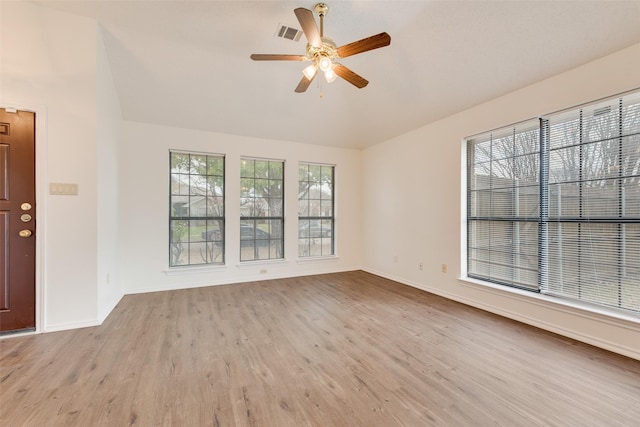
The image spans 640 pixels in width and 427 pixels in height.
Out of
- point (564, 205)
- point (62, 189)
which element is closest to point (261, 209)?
point (62, 189)

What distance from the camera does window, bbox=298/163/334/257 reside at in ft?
17.9

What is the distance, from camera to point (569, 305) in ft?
8.81

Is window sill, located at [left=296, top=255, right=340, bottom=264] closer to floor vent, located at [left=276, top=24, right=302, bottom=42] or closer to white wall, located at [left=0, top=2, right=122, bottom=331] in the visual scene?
white wall, located at [left=0, top=2, right=122, bottom=331]

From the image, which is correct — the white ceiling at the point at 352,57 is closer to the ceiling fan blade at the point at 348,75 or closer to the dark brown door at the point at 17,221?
the ceiling fan blade at the point at 348,75

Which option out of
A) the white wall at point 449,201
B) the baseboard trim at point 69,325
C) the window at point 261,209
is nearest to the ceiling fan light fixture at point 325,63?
the white wall at point 449,201

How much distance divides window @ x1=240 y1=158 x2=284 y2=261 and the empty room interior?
67 centimetres

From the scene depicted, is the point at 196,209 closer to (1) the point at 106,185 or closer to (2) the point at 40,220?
(1) the point at 106,185

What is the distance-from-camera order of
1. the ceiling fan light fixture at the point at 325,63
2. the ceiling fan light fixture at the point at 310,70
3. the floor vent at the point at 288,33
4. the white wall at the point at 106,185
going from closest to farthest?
1. the ceiling fan light fixture at the point at 325,63
2. the ceiling fan light fixture at the point at 310,70
3. the floor vent at the point at 288,33
4. the white wall at the point at 106,185

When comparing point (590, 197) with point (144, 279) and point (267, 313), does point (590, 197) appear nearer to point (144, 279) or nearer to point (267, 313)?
point (267, 313)

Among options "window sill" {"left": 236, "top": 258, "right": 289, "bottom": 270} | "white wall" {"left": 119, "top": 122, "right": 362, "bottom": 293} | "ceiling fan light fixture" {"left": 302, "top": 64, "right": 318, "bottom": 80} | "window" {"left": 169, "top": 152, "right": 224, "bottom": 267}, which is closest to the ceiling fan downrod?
"ceiling fan light fixture" {"left": 302, "top": 64, "right": 318, "bottom": 80}

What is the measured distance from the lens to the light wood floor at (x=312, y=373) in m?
1.65

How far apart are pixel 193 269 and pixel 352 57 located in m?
3.93

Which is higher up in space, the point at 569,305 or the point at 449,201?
the point at 449,201

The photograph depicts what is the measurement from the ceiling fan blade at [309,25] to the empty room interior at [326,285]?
0.08 feet
